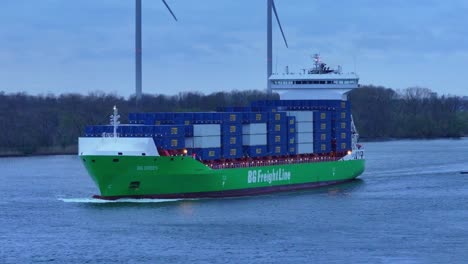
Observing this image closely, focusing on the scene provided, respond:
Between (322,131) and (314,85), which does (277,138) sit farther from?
(314,85)

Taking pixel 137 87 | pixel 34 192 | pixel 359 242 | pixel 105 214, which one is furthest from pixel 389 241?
pixel 137 87

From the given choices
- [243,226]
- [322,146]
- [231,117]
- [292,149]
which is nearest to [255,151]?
[231,117]

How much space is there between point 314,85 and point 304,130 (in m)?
9.09

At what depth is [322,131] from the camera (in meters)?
67.6

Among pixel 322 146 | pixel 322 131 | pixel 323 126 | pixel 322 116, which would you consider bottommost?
pixel 322 146

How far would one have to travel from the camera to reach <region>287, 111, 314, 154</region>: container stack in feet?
215

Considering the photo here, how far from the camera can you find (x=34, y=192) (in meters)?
59.6

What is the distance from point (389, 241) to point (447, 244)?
2.19m

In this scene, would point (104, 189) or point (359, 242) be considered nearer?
point (359, 242)

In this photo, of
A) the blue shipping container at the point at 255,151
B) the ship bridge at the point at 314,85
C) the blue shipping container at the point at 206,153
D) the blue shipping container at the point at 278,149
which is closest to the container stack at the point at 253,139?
the blue shipping container at the point at 255,151

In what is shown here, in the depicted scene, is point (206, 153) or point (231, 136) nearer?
point (206, 153)

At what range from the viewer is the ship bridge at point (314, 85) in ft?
245

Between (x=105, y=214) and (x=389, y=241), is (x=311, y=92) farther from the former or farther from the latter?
(x=389, y=241)

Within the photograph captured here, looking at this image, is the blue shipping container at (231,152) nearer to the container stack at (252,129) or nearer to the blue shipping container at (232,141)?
the container stack at (252,129)
